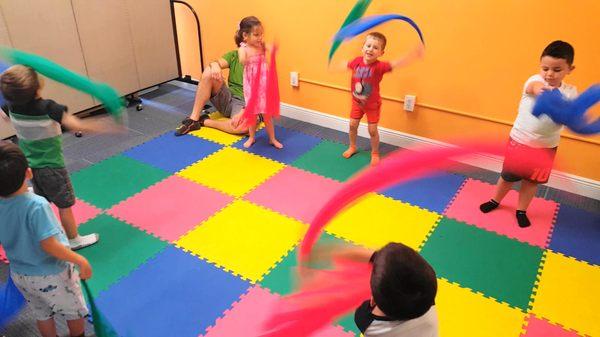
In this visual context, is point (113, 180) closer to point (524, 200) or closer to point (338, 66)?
point (338, 66)

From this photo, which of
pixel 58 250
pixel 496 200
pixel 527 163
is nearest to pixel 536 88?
pixel 527 163

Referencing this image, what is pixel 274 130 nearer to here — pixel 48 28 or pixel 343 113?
pixel 343 113

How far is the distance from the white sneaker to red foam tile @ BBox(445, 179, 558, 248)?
2.66 metres

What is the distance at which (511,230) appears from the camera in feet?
10.9

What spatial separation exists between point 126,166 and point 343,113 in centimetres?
231

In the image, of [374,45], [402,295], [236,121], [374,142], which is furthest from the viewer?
[236,121]

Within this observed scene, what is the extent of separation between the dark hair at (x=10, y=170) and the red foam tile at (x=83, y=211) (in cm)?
160

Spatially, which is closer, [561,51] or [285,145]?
[561,51]

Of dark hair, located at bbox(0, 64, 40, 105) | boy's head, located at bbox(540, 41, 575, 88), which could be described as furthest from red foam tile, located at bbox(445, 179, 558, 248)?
dark hair, located at bbox(0, 64, 40, 105)

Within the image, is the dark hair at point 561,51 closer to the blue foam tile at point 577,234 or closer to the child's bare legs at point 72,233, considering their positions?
the blue foam tile at point 577,234

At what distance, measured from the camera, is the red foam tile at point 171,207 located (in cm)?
331

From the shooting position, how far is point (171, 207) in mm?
3537

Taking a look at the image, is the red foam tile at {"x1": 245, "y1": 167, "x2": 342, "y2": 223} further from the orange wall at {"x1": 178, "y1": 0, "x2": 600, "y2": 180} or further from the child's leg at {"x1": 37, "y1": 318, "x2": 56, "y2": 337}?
the child's leg at {"x1": 37, "y1": 318, "x2": 56, "y2": 337}

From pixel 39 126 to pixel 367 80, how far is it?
257 cm
